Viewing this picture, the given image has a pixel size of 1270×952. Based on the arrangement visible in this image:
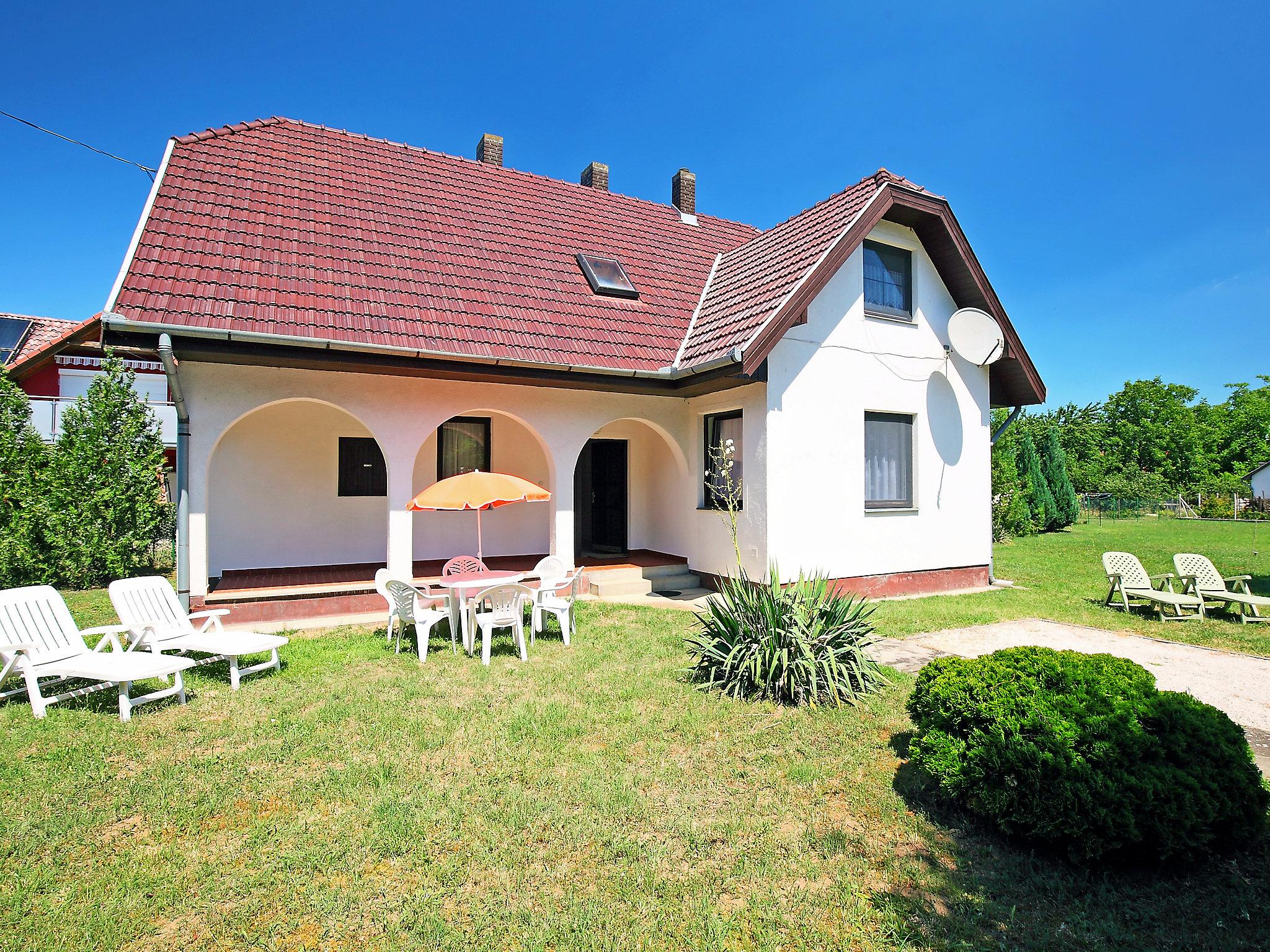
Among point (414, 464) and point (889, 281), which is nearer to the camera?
point (414, 464)

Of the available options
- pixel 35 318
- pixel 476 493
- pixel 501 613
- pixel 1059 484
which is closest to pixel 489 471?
pixel 476 493

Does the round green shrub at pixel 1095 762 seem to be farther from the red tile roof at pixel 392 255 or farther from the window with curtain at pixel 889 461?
→ the red tile roof at pixel 392 255

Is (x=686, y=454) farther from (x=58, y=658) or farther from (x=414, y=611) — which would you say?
(x=58, y=658)

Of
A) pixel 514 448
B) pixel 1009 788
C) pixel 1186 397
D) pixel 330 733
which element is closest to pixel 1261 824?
pixel 1009 788

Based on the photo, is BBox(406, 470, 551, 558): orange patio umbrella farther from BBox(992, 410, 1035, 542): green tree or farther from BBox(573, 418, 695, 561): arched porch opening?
BBox(992, 410, 1035, 542): green tree

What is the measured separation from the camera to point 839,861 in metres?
3.22

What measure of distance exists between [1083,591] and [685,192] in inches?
470

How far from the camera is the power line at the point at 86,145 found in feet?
30.7

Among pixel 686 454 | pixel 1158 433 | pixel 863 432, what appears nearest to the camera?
pixel 863 432

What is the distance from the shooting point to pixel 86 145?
10.1 m

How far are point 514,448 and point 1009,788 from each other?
34.1 ft

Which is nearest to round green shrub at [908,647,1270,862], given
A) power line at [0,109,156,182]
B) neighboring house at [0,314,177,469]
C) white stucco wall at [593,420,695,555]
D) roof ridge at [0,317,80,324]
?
white stucco wall at [593,420,695,555]

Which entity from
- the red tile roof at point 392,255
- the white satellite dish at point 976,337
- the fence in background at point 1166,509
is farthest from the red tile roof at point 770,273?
the fence in background at point 1166,509

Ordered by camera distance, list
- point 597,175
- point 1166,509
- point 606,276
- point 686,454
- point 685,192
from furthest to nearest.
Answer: point 1166,509
point 685,192
point 597,175
point 606,276
point 686,454
